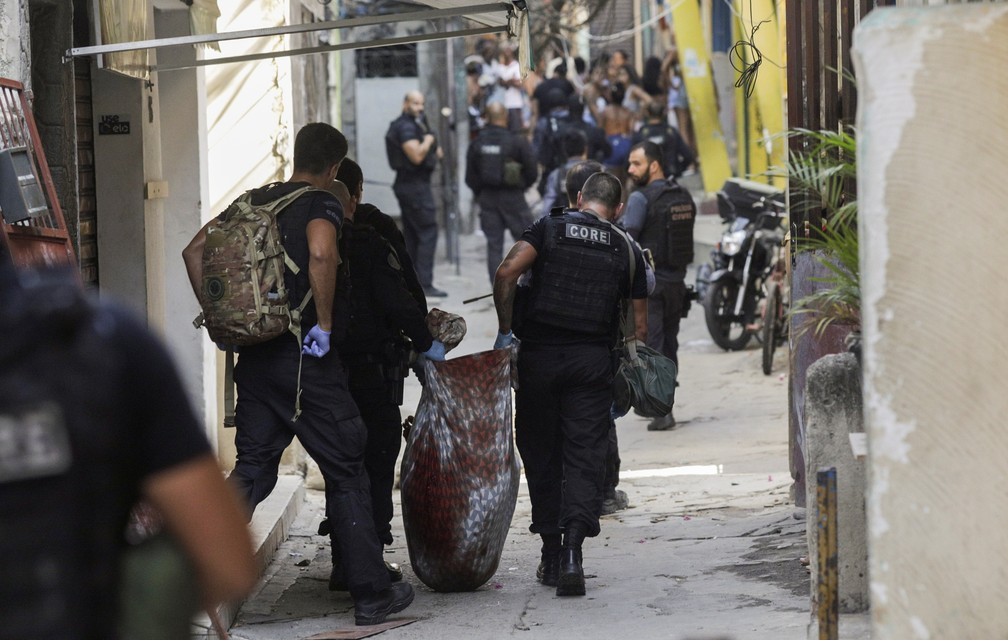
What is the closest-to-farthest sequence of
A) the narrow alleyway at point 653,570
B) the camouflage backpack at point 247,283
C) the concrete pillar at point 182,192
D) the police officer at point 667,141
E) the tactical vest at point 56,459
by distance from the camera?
the tactical vest at point 56,459 < the camouflage backpack at point 247,283 < the narrow alleyway at point 653,570 < the concrete pillar at point 182,192 < the police officer at point 667,141

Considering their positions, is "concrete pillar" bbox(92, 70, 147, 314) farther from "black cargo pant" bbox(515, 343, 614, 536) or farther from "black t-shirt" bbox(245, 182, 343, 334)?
"black cargo pant" bbox(515, 343, 614, 536)

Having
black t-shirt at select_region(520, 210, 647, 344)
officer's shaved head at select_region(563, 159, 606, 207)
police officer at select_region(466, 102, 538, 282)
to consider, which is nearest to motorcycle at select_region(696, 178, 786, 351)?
police officer at select_region(466, 102, 538, 282)

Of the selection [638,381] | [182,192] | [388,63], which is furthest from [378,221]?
[388,63]

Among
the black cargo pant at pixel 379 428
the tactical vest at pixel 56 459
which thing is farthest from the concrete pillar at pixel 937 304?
the black cargo pant at pixel 379 428

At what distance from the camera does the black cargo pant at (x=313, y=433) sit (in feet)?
18.1

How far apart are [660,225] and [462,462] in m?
3.80

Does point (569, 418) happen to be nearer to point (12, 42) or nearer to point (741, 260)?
point (12, 42)

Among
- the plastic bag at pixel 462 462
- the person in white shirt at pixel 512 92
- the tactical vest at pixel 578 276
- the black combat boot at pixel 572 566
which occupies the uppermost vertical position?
the person in white shirt at pixel 512 92

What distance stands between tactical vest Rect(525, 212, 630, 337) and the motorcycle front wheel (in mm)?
6365

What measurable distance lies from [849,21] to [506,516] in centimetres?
258

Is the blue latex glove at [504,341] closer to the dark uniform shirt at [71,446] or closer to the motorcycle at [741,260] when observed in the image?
the dark uniform shirt at [71,446]

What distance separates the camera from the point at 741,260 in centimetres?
1262

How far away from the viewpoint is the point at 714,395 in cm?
1171

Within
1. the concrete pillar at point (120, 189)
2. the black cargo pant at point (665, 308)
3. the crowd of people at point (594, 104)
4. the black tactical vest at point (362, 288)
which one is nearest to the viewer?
the black tactical vest at point (362, 288)
